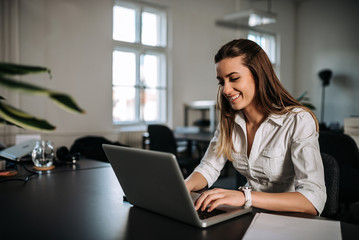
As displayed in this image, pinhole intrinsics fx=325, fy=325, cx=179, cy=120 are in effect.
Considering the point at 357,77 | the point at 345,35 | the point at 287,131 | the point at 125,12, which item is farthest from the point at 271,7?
the point at 287,131

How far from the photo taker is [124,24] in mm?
5070

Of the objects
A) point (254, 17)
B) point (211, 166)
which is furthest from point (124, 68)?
point (211, 166)

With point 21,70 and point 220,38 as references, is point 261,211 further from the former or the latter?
point 220,38

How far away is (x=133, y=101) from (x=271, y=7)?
423cm

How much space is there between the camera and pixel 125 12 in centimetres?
508

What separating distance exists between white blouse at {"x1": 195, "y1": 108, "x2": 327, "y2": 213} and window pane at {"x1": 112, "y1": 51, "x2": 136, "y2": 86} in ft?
12.2

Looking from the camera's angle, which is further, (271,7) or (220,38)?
(271,7)

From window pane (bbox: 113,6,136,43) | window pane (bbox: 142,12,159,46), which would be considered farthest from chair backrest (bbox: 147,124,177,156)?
window pane (bbox: 142,12,159,46)

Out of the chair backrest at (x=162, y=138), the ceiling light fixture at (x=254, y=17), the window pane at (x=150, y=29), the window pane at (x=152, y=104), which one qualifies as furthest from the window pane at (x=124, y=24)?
the chair backrest at (x=162, y=138)

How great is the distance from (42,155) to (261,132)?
1211mm

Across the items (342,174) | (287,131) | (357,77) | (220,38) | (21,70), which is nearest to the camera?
(21,70)

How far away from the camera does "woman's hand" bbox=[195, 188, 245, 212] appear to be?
1.00 m

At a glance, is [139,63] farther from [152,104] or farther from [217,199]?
[217,199]

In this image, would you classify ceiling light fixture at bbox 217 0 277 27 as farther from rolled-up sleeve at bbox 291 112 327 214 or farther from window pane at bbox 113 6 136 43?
rolled-up sleeve at bbox 291 112 327 214
